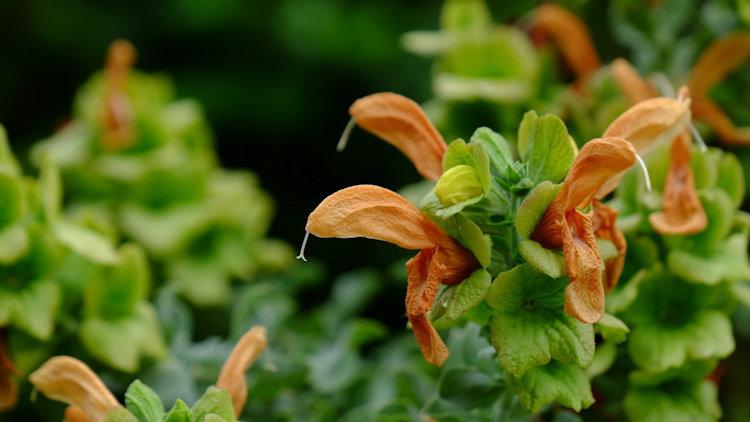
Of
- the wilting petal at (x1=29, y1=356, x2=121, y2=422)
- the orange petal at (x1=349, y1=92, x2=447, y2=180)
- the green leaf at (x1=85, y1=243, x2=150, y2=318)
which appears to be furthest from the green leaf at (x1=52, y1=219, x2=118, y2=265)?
the orange petal at (x1=349, y1=92, x2=447, y2=180)

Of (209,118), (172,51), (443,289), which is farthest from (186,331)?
(172,51)

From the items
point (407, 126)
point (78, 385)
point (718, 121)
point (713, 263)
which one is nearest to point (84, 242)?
point (78, 385)

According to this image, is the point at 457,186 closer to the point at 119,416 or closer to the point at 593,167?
the point at 593,167

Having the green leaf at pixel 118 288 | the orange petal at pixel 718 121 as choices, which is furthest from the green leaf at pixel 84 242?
the orange petal at pixel 718 121

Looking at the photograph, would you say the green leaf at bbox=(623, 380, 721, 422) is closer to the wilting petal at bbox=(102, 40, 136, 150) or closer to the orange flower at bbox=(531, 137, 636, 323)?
the orange flower at bbox=(531, 137, 636, 323)

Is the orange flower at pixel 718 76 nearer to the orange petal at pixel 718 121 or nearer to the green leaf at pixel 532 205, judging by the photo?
the orange petal at pixel 718 121

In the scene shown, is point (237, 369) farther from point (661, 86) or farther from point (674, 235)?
point (661, 86)
